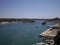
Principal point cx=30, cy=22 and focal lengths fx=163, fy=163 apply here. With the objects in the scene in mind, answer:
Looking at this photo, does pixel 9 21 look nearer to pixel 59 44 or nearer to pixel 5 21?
pixel 5 21

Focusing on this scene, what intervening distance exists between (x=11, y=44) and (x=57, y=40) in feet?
25.9

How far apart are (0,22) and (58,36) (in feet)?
141

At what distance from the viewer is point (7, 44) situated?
936 cm

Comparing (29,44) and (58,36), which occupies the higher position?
(58,36)

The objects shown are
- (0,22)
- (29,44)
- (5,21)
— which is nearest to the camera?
(29,44)

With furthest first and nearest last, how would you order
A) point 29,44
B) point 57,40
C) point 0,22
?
point 0,22, point 29,44, point 57,40

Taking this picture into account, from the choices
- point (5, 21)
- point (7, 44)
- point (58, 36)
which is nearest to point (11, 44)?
point (7, 44)

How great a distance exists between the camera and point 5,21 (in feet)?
157

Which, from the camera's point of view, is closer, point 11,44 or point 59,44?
point 59,44

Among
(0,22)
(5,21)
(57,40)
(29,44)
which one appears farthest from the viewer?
(5,21)

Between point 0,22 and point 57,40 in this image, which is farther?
point 0,22

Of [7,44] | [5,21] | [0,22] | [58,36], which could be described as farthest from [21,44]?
[5,21]

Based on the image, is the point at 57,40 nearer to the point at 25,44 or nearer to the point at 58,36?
the point at 58,36

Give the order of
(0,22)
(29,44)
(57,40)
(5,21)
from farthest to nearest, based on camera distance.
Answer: (5,21)
(0,22)
(29,44)
(57,40)
